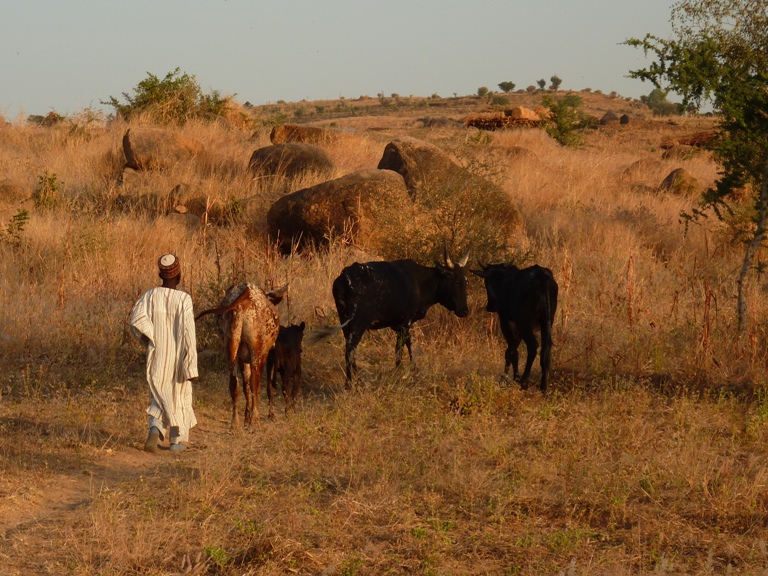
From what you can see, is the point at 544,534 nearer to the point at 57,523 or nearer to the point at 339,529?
the point at 339,529

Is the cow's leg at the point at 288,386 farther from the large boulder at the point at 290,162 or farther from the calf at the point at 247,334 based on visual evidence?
the large boulder at the point at 290,162

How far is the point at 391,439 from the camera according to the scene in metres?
7.64

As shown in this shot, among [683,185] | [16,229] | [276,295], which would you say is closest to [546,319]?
[276,295]

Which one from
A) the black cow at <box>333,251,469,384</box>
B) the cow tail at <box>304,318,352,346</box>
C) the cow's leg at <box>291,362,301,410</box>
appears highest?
the black cow at <box>333,251,469,384</box>

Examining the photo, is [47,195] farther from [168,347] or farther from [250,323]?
[168,347]

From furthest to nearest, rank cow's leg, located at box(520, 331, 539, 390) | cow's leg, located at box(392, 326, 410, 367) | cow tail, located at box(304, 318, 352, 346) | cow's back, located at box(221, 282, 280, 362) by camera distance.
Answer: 1. cow's leg, located at box(392, 326, 410, 367)
2. cow tail, located at box(304, 318, 352, 346)
3. cow's leg, located at box(520, 331, 539, 390)
4. cow's back, located at box(221, 282, 280, 362)

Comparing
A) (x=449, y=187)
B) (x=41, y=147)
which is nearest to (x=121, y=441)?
(x=449, y=187)

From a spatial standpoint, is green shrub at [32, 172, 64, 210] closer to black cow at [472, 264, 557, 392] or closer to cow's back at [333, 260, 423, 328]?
cow's back at [333, 260, 423, 328]

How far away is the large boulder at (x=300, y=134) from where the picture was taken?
24188mm

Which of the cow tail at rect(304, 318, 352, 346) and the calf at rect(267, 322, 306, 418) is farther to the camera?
the cow tail at rect(304, 318, 352, 346)

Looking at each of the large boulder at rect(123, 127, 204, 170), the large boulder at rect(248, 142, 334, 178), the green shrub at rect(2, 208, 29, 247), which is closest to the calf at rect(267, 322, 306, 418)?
the green shrub at rect(2, 208, 29, 247)

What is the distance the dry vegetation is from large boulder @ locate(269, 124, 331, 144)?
9.31 metres

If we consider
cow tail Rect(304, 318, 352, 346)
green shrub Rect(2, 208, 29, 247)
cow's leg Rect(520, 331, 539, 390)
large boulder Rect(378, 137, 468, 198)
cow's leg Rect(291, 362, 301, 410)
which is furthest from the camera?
large boulder Rect(378, 137, 468, 198)

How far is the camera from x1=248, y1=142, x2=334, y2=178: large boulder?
19609 mm
